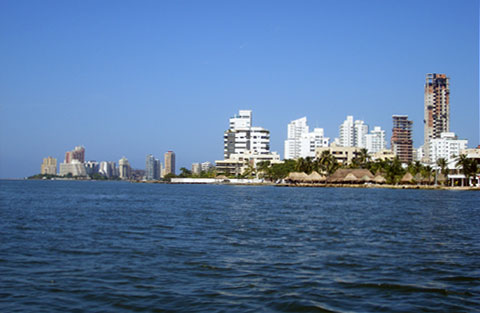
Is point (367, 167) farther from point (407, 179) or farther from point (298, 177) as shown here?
point (407, 179)

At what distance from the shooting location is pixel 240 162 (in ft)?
623

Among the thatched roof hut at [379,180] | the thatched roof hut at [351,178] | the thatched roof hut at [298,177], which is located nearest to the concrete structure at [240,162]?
the thatched roof hut at [298,177]

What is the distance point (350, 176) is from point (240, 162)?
6919 centimetres

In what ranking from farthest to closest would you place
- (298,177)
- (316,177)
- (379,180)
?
(298,177) → (316,177) → (379,180)

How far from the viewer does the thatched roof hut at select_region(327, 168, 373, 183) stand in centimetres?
12588

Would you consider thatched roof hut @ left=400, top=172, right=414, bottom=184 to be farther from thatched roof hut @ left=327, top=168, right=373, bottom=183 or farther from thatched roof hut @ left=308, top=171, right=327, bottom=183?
thatched roof hut @ left=308, top=171, right=327, bottom=183

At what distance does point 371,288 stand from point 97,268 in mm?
7052

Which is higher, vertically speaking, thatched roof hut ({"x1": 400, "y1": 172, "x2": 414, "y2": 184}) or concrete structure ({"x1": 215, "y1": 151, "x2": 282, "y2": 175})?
concrete structure ({"x1": 215, "y1": 151, "x2": 282, "y2": 175})

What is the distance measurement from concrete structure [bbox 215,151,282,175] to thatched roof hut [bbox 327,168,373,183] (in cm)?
5713

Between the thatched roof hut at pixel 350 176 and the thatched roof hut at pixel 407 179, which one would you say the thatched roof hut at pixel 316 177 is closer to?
the thatched roof hut at pixel 350 176

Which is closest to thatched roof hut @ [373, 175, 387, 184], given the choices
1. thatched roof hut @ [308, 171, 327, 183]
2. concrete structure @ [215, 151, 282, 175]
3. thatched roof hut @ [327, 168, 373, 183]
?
thatched roof hut @ [327, 168, 373, 183]

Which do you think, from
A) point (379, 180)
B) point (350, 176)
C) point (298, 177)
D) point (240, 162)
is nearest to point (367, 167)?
point (379, 180)

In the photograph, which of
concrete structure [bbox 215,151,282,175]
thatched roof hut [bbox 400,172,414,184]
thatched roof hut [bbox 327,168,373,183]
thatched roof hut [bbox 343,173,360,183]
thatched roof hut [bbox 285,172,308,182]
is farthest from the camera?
concrete structure [bbox 215,151,282,175]

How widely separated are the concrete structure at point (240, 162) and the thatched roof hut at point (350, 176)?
187 ft
